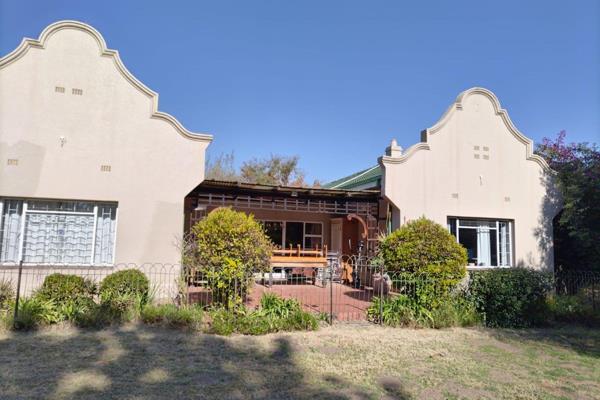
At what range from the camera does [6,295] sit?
970cm

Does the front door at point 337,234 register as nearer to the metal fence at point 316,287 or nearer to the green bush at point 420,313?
the metal fence at point 316,287

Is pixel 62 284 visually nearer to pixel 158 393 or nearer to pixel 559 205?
pixel 158 393

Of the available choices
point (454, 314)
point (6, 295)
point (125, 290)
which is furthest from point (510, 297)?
point (6, 295)

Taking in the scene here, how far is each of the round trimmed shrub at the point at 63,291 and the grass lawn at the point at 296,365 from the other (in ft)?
2.46

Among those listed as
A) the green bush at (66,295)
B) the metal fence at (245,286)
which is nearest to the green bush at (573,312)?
the metal fence at (245,286)

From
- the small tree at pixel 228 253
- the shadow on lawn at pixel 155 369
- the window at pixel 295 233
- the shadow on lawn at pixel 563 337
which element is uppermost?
the window at pixel 295 233

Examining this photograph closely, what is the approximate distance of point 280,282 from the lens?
17.8 m

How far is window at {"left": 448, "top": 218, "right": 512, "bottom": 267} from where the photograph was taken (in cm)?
1504

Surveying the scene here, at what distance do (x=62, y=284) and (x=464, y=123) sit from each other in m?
13.2

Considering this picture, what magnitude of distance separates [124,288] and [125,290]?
0.18ft

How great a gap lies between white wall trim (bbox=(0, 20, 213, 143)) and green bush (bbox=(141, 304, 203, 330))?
5128 millimetres

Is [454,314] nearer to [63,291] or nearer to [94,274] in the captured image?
[63,291]

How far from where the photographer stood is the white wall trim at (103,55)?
1108 cm

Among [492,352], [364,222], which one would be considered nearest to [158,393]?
[492,352]
